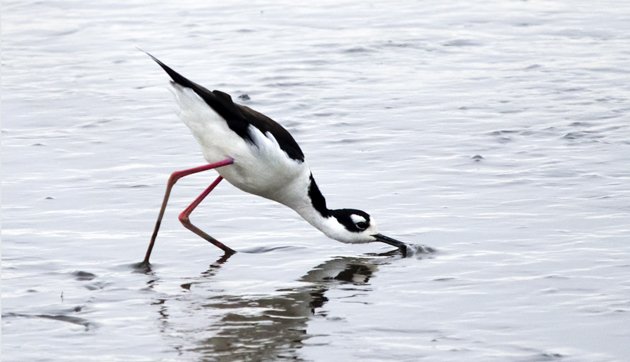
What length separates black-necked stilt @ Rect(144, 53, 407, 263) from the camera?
7656mm

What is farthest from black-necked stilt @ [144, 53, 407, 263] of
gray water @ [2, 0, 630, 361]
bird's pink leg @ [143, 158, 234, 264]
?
gray water @ [2, 0, 630, 361]

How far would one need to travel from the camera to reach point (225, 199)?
8758mm

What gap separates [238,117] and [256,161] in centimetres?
28

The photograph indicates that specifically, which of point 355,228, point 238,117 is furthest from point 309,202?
point 238,117

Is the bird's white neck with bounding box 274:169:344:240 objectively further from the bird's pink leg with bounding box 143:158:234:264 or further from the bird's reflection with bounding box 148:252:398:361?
the bird's pink leg with bounding box 143:158:234:264

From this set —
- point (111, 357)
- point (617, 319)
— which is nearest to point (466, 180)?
point (617, 319)

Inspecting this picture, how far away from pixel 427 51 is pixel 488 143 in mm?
3212

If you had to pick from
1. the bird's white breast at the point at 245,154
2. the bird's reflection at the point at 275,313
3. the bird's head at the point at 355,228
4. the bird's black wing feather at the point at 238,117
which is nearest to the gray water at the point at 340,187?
the bird's reflection at the point at 275,313

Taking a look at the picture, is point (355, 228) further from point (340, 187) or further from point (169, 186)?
point (169, 186)

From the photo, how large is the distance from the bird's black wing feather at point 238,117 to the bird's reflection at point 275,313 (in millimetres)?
746

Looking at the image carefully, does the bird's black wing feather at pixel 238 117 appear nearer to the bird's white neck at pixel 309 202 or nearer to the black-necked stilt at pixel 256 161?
the black-necked stilt at pixel 256 161

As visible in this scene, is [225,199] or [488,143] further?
[488,143]

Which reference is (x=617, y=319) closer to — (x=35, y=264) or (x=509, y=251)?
(x=509, y=251)

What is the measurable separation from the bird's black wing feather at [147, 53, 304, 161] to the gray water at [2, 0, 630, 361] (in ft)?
1.82
